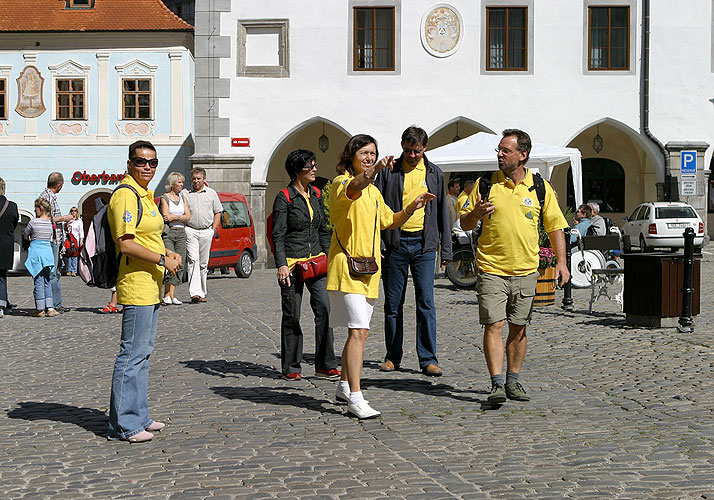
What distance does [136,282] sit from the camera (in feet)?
21.1

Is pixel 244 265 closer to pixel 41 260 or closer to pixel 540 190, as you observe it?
pixel 41 260

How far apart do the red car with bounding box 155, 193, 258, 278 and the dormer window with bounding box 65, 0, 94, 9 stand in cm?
1422

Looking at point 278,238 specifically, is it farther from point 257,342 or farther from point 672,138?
point 672,138

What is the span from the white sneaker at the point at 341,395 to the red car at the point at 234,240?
14478 mm

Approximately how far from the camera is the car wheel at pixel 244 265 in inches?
909

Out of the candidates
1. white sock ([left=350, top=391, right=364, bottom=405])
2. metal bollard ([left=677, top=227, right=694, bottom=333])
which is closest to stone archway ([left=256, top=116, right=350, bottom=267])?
metal bollard ([left=677, top=227, right=694, bottom=333])

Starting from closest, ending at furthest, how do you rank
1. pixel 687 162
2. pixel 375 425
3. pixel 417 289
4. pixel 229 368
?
pixel 375 425, pixel 417 289, pixel 229 368, pixel 687 162

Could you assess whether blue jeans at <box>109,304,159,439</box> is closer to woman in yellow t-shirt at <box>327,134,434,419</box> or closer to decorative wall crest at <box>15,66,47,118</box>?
woman in yellow t-shirt at <box>327,134,434,419</box>

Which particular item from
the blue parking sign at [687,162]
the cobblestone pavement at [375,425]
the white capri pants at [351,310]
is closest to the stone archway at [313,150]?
the blue parking sign at [687,162]

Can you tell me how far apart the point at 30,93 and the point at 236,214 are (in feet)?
44.0

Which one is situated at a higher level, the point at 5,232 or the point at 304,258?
the point at 304,258

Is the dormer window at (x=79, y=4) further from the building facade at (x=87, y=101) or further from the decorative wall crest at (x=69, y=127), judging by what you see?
the decorative wall crest at (x=69, y=127)

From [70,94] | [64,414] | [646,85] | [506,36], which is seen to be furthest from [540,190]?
[70,94]

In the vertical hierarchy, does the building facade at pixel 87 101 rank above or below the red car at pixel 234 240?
above
